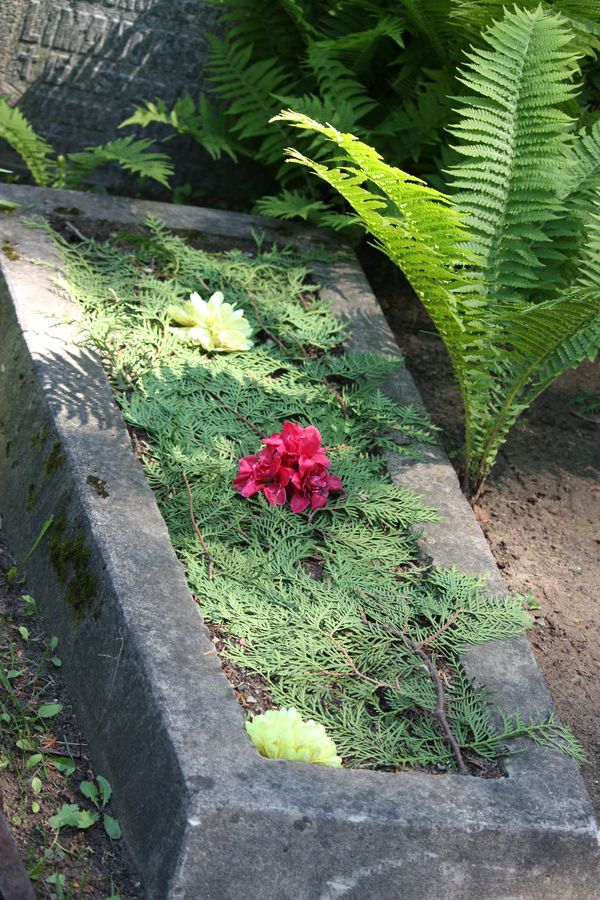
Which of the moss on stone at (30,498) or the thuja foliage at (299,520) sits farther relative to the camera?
the moss on stone at (30,498)

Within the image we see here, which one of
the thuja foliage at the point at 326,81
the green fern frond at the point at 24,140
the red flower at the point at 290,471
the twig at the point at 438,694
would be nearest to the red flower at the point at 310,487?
the red flower at the point at 290,471

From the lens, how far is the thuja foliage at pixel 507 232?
2816 millimetres

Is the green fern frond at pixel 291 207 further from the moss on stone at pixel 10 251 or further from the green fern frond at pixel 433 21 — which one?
the moss on stone at pixel 10 251

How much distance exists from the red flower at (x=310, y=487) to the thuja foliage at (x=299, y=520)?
4cm

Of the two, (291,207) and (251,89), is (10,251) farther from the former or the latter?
(251,89)

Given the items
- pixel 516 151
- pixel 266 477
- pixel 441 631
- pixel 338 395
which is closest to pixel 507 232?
pixel 516 151

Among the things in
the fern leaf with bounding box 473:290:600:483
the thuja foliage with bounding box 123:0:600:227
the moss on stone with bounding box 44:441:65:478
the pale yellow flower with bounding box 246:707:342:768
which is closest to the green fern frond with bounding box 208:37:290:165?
the thuja foliage with bounding box 123:0:600:227

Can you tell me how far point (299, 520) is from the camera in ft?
8.98

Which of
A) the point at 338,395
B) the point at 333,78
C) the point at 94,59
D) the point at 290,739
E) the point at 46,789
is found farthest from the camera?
the point at 94,59

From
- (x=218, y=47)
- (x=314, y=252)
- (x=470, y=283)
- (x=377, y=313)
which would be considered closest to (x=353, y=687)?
(x=470, y=283)

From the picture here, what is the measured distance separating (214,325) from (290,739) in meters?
1.65

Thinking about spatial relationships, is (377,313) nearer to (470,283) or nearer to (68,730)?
(470,283)

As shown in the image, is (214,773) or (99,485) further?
(99,485)

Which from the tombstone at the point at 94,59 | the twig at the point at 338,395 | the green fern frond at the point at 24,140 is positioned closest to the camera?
the twig at the point at 338,395
